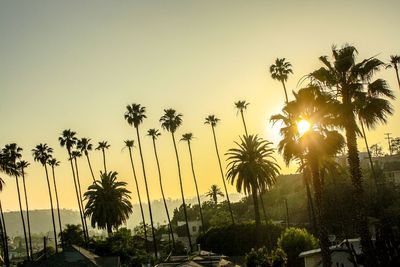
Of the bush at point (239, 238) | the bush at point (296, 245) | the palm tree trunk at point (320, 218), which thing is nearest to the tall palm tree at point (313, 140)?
the palm tree trunk at point (320, 218)

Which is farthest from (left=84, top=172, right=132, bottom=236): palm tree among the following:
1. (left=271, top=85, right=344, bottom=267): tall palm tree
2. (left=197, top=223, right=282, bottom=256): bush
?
(left=271, top=85, right=344, bottom=267): tall palm tree

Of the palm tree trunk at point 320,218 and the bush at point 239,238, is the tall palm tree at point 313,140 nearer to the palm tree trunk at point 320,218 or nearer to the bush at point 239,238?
the palm tree trunk at point 320,218

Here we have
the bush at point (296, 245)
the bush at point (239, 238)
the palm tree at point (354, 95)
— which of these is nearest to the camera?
the palm tree at point (354, 95)

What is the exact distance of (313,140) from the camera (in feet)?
111

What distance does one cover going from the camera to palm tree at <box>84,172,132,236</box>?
8671cm

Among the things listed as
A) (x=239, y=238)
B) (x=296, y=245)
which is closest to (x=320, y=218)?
(x=296, y=245)

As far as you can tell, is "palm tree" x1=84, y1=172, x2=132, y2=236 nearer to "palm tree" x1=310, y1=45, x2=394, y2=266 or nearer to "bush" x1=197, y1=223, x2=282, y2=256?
"bush" x1=197, y1=223, x2=282, y2=256

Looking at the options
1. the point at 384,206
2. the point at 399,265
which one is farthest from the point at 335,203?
the point at 399,265

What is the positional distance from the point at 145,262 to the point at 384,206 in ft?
141

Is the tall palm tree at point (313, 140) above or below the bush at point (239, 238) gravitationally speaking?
above

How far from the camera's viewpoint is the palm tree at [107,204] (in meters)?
86.7

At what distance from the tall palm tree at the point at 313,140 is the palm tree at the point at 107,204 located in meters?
57.0

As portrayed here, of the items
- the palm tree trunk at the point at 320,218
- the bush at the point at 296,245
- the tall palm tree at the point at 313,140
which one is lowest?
the bush at the point at 296,245

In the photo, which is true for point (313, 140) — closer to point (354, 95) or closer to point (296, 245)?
point (354, 95)
